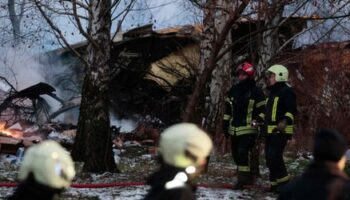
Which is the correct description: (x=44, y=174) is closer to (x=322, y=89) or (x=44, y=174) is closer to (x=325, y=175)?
(x=325, y=175)

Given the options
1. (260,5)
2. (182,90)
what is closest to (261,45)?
(260,5)

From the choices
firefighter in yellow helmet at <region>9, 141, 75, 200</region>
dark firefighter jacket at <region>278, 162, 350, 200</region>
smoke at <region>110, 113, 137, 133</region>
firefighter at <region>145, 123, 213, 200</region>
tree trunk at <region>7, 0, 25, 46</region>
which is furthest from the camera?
smoke at <region>110, 113, 137, 133</region>

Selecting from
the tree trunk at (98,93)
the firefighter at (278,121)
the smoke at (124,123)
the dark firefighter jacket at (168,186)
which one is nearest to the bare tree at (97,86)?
the tree trunk at (98,93)

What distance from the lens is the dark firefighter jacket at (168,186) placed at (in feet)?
11.5

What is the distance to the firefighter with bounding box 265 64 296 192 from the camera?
784 cm

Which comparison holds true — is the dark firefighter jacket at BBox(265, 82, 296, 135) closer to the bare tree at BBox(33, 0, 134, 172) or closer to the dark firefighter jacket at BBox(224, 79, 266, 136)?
the dark firefighter jacket at BBox(224, 79, 266, 136)

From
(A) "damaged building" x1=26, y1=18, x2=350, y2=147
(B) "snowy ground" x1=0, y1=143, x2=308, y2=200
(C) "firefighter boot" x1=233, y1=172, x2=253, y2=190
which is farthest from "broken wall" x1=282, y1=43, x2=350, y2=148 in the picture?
(C) "firefighter boot" x1=233, y1=172, x2=253, y2=190

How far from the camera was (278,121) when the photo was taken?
26.0ft

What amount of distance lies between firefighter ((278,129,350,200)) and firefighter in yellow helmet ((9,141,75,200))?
4.88ft

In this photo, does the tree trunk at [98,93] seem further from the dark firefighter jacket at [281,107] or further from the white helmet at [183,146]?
the white helmet at [183,146]

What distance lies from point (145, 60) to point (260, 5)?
40.9 ft

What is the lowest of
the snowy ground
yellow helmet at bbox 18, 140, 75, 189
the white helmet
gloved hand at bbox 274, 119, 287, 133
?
the snowy ground

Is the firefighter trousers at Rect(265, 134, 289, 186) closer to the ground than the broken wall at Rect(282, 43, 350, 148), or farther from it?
closer to the ground

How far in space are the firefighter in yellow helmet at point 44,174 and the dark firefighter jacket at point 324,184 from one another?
4.87 feet
